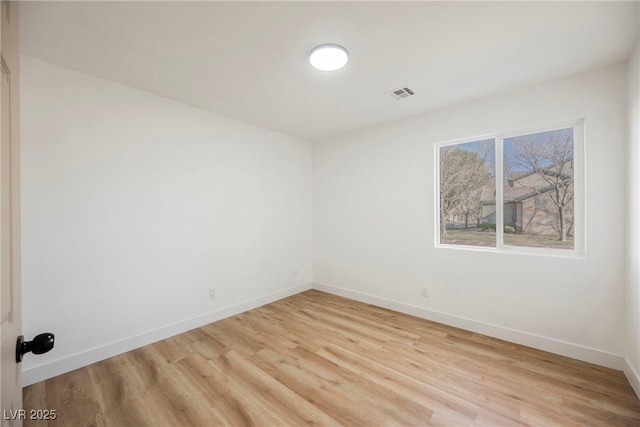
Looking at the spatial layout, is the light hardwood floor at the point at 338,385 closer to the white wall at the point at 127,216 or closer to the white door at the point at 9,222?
the white wall at the point at 127,216

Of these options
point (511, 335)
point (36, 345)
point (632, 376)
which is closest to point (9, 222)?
point (36, 345)

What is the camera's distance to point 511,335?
104 inches

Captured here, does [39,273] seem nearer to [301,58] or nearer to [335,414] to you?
[335,414]

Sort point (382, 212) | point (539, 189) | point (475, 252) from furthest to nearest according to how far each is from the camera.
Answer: point (382, 212)
point (475, 252)
point (539, 189)

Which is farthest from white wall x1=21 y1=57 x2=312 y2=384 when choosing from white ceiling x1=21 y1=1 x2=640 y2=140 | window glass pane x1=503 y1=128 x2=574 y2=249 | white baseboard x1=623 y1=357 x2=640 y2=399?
white baseboard x1=623 y1=357 x2=640 y2=399

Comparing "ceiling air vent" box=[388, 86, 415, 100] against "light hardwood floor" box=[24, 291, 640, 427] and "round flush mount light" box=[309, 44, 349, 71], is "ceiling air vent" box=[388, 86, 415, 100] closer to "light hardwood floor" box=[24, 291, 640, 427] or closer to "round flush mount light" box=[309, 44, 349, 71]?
"round flush mount light" box=[309, 44, 349, 71]

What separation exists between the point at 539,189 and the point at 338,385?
2702 millimetres

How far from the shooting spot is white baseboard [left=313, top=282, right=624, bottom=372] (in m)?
2.23

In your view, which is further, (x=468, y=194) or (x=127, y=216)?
(x=468, y=194)

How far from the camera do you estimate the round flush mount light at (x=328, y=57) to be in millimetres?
1964

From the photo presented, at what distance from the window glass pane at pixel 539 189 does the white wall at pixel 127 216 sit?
308 cm

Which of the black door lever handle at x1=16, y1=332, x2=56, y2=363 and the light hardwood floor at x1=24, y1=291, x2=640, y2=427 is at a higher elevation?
the black door lever handle at x1=16, y1=332, x2=56, y2=363

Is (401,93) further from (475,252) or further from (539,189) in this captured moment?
(475,252)

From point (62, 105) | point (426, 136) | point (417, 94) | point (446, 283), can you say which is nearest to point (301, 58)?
point (417, 94)
